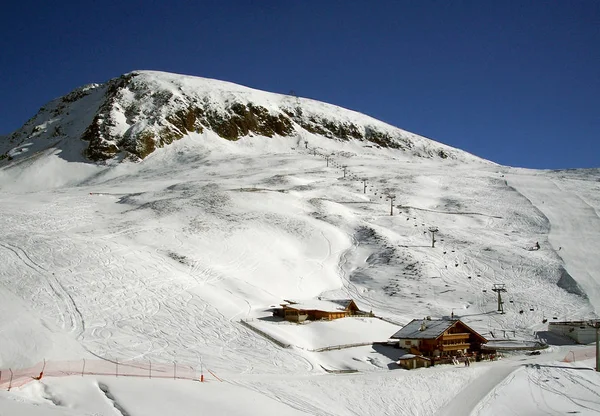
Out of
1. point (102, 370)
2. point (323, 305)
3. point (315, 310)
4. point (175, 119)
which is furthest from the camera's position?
point (175, 119)

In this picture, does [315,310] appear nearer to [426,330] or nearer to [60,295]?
[426,330]

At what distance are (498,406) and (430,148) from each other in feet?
381

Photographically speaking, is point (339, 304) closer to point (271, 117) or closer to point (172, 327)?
point (172, 327)

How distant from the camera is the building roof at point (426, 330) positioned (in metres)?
31.7

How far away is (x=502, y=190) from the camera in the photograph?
76.9 metres

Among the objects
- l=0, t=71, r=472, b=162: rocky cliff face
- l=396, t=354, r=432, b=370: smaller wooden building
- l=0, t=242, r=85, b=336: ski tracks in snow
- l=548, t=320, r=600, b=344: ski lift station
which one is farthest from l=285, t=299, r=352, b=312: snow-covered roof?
l=0, t=71, r=472, b=162: rocky cliff face

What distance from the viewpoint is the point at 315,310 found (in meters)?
36.2

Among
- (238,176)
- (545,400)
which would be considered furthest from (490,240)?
(238,176)

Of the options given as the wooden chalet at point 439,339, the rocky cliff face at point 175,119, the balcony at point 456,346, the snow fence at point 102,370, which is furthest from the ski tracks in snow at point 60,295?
the rocky cliff face at point 175,119

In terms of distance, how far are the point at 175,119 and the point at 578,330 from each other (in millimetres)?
91637

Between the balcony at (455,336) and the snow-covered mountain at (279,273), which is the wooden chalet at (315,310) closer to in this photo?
the snow-covered mountain at (279,273)

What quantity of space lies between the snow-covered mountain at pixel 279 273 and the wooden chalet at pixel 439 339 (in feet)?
3.82

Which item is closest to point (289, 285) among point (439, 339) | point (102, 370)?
point (439, 339)

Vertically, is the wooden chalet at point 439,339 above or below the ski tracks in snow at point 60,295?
below
